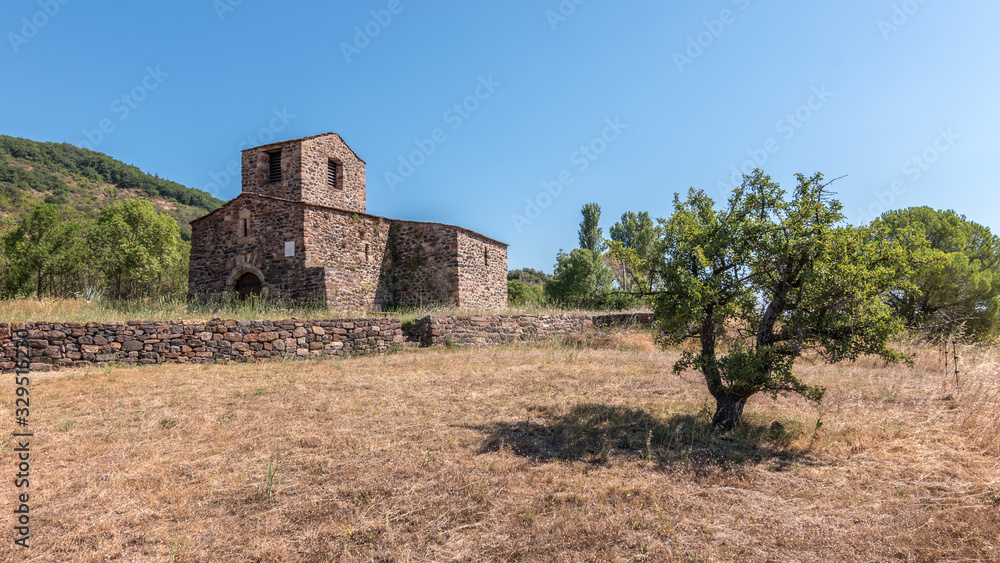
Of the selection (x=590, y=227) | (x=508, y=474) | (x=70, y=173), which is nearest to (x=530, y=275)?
(x=590, y=227)

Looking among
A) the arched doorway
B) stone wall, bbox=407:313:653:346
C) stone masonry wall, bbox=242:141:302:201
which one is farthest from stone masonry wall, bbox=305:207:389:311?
stone wall, bbox=407:313:653:346

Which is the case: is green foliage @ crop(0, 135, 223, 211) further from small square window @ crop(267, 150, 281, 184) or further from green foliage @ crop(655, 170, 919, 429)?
green foliage @ crop(655, 170, 919, 429)

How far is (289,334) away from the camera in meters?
12.4

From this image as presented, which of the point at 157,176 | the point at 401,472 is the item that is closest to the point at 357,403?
the point at 401,472

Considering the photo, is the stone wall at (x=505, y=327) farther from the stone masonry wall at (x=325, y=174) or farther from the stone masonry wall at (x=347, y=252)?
the stone masonry wall at (x=325, y=174)

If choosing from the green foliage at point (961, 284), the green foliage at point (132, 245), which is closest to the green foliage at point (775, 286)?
the green foliage at point (961, 284)

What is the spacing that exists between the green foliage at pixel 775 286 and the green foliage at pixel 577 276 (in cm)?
2427

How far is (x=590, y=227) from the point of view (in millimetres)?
39812

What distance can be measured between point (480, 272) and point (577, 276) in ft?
42.1

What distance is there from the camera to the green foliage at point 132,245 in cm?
2083

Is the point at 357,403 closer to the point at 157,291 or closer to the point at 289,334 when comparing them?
the point at 289,334

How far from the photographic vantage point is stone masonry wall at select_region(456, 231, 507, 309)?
19.7m

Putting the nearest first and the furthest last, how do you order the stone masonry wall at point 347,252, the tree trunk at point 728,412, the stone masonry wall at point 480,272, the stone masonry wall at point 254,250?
the tree trunk at point 728,412, the stone masonry wall at point 254,250, the stone masonry wall at point 347,252, the stone masonry wall at point 480,272

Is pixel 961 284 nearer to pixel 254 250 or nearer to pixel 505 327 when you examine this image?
pixel 505 327
